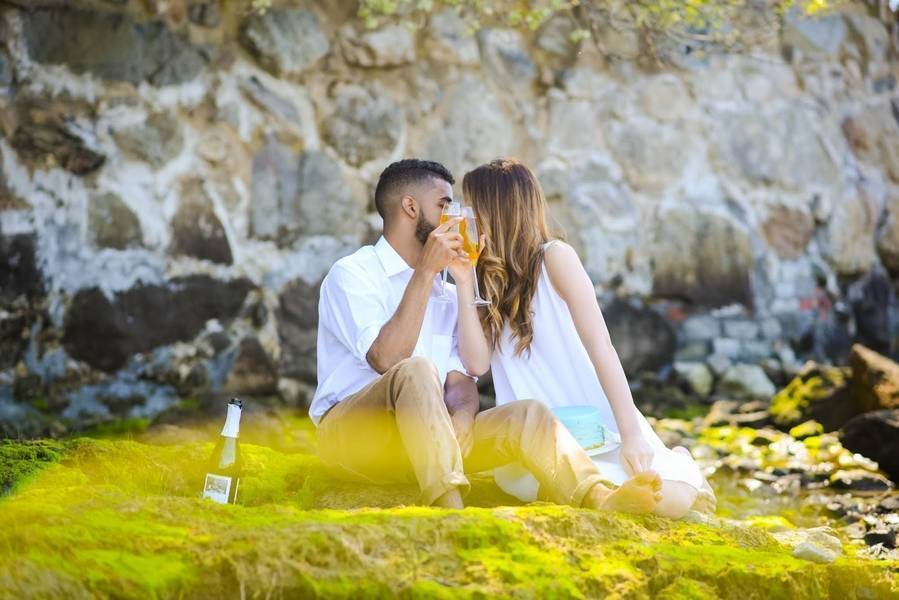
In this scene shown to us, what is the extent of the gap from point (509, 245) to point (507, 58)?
134 inches

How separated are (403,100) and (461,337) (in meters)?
3.03

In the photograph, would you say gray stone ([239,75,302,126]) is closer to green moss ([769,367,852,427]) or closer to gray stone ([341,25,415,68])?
gray stone ([341,25,415,68])

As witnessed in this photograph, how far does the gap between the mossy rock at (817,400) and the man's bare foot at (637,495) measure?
139 inches

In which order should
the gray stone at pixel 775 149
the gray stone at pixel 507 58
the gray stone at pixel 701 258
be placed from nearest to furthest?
1. the gray stone at pixel 507 58
2. the gray stone at pixel 701 258
3. the gray stone at pixel 775 149

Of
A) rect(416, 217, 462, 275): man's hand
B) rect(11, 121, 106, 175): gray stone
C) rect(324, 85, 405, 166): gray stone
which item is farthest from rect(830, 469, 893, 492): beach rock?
rect(11, 121, 106, 175): gray stone

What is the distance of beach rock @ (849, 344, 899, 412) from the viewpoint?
5934 mm

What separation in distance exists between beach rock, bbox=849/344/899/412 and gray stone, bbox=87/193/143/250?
408cm

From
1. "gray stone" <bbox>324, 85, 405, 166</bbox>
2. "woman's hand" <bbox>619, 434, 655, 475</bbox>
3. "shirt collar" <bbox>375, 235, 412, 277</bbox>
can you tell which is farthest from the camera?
"gray stone" <bbox>324, 85, 405, 166</bbox>

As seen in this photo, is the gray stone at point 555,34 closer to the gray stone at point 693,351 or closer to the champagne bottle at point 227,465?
the gray stone at point 693,351

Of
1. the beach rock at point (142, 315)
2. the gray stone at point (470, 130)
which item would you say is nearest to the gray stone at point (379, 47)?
the gray stone at point (470, 130)

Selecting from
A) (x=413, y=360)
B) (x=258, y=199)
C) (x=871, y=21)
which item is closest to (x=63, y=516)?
(x=413, y=360)

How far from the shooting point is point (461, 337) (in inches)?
153

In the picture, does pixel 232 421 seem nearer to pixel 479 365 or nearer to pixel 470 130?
pixel 479 365

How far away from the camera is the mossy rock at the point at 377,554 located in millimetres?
2182
